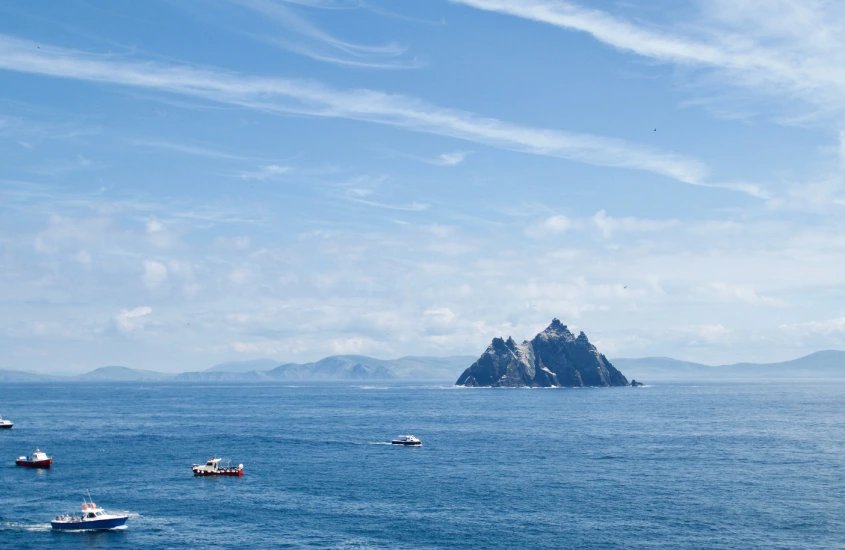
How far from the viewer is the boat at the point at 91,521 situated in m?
95.2

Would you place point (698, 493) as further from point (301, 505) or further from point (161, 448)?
point (161, 448)

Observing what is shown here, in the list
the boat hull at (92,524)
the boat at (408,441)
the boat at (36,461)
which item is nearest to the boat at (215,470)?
the boat at (36,461)

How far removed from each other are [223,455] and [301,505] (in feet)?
194

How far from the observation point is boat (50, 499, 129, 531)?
95.2 meters

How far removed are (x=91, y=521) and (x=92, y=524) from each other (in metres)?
0.71

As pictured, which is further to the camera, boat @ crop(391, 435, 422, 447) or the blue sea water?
boat @ crop(391, 435, 422, 447)

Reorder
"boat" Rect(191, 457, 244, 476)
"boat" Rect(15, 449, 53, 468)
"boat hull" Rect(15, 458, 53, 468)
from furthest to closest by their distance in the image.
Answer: "boat" Rect(15, 449, 53, 468) → "boat hull" Rect(15, 458, 53, 468) → "boat" Rect(191, 457, 244, 476)

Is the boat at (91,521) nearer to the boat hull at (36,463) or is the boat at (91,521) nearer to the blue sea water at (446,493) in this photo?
the blue sea water at (446,493)

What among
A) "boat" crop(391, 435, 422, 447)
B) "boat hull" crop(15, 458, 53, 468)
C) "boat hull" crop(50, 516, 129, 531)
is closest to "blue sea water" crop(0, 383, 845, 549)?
"boat hull" crop(50, 516, 129, 531)

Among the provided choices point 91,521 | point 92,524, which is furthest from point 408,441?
point 91,521

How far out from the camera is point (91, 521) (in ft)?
311

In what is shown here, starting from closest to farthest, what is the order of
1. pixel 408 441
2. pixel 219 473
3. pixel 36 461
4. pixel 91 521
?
pixel 91 521
pixel 219 473
pixel 36 461
pixel 408 441

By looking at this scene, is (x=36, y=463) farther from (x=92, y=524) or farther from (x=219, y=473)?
(x=92, y=524)

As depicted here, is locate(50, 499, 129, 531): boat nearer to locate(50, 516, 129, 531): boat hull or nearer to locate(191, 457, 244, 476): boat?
locate(50, 516, 129, 531): boat hull
